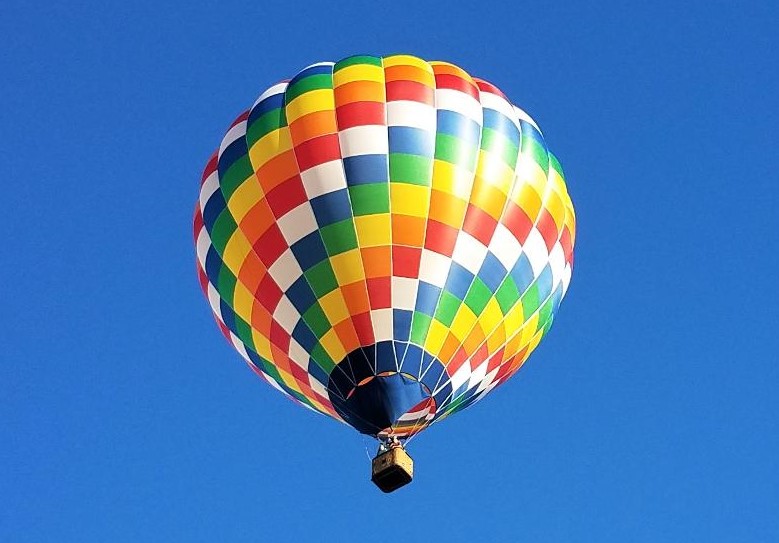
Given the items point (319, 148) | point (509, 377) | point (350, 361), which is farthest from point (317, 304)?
point (509, 377)

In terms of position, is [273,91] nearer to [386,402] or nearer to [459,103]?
[459,103]

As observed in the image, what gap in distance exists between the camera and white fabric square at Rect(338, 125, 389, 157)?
48.9 feet

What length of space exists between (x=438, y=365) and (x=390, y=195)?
189cm

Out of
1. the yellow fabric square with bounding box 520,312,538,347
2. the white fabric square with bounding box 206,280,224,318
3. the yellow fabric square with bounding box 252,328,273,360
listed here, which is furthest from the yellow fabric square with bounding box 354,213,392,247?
the white fabric square with bounding box 206,280,224,318

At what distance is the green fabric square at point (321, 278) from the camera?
566 inches

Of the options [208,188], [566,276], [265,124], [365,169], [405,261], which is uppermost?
[265,124]

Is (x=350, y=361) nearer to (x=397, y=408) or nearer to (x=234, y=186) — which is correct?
(x=397, y=408)

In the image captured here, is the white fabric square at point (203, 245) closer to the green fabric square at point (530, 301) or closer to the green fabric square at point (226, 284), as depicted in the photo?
the green fabric square at point (226, 284)

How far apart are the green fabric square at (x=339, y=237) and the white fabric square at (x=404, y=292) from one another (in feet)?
2.03

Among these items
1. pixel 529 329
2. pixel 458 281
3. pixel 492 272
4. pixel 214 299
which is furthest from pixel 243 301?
pixel 529 329

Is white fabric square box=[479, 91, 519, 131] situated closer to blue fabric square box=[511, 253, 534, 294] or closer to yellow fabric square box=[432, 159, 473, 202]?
yellow fabric square box=[432, 159, 473, 202]

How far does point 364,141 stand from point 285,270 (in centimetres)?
166

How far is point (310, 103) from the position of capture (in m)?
15.5

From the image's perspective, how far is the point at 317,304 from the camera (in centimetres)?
1439
